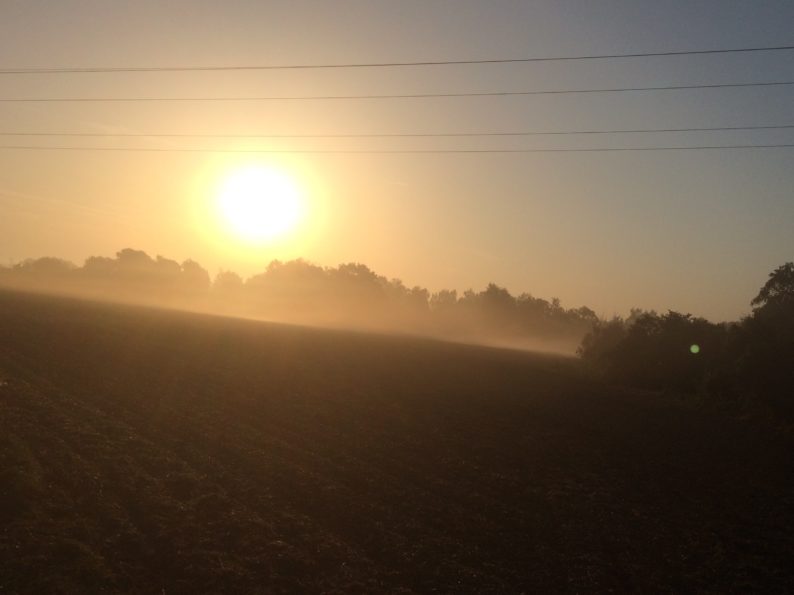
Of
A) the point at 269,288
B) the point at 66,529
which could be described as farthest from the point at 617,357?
the point at 269,288

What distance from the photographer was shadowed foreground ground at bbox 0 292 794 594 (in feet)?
30.8

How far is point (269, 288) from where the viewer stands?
15262 centimetres

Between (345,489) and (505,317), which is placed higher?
(505,317)

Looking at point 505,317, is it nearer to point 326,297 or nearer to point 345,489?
point 326,297

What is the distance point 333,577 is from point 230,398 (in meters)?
12.7

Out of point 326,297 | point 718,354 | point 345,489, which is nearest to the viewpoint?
point 345,489

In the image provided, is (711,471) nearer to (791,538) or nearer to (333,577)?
(791,538)

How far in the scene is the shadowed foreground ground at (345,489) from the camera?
938 cm

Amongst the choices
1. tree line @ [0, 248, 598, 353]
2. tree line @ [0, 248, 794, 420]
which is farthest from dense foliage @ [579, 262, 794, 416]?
tree line @ [0, 248, 598, 353]

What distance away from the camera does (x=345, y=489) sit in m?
13.1

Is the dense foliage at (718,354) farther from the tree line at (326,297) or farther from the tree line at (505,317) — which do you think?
the tree line at (326,297)

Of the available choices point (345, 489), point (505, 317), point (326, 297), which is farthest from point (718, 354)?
point (505, 317)

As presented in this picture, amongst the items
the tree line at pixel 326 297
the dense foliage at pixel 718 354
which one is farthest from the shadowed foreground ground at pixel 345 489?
the tree line at pixel 326 297

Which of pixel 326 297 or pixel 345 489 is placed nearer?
pixel 345 489
